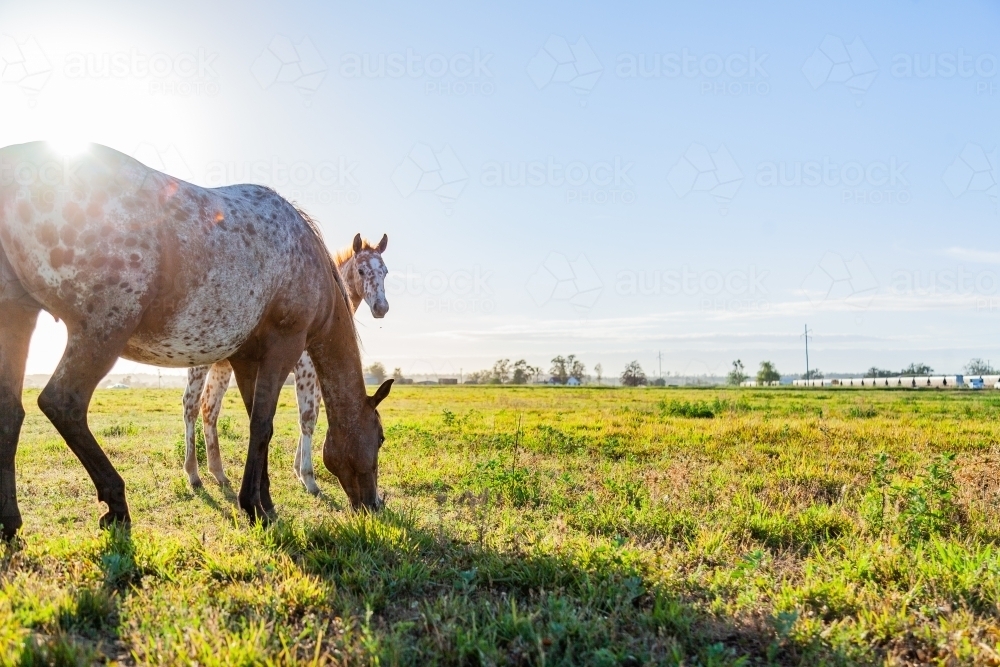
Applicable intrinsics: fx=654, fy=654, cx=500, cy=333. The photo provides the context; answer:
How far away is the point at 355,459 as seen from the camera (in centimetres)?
640

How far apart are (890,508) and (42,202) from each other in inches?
299

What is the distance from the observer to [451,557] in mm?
4387

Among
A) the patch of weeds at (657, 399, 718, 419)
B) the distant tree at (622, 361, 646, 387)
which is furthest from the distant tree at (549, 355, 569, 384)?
the patch of weeds at (657, 399, 718, 419)

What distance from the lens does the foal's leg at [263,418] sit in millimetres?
5785

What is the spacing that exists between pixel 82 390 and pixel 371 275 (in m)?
5.55

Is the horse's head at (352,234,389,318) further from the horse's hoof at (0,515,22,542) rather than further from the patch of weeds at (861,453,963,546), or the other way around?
the patch of weeds at (861,453,963,546)

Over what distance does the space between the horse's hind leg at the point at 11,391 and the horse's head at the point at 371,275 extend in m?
5.05

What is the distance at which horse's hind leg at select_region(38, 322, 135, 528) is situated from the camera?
15.4 ft

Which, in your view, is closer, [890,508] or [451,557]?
[451,557]

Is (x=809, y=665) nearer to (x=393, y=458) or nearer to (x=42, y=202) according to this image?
(x=42, y=202)

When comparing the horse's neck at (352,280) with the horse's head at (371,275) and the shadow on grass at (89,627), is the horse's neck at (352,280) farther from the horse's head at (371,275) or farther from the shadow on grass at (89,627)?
the shadow on grass at (89,627)

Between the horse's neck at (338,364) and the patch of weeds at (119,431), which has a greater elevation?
the horse's neck at (338,364)

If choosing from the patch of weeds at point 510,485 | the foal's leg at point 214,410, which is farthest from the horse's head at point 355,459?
the foal's leg at point 214,410

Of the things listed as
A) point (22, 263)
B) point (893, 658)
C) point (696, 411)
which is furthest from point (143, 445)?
point (696, 411)
